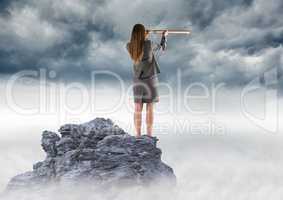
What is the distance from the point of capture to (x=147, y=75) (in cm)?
2061

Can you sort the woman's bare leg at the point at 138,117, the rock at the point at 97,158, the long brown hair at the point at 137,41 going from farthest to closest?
the woman's bare leg at the point at 138,117, the long brown hair at the point at 137,41, the rock at the point at 97,158

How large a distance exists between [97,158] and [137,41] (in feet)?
17.3

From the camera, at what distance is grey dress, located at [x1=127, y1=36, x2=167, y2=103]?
20.5 m

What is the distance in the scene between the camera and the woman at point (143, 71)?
66.9 ft

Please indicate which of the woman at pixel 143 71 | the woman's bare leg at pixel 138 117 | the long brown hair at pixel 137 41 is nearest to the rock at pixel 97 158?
the woman's bare leg at pixel 138 117

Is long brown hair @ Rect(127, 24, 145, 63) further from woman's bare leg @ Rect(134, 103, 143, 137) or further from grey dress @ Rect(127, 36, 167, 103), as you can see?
woman's bare leg @ Rect(134, 103, 143, 137)

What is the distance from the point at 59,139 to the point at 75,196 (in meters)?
3.42

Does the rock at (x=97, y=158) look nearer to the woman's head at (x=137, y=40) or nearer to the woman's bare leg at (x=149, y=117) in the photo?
the woman's bare leg at (x=149, y=117)

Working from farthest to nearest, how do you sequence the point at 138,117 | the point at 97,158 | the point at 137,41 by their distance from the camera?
the point at 138,117 < the point at 137,41 < the point at 97,158

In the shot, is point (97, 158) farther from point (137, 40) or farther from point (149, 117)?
point (137, 40)

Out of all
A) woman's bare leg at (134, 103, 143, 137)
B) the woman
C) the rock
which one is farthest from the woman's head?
the rock

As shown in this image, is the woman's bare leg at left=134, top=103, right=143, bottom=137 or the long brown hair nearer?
the long brown hair

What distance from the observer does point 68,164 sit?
793 inches

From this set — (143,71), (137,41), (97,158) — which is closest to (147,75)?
(143,71)
